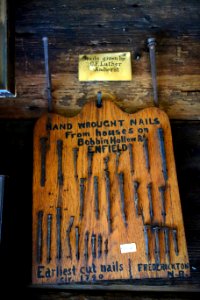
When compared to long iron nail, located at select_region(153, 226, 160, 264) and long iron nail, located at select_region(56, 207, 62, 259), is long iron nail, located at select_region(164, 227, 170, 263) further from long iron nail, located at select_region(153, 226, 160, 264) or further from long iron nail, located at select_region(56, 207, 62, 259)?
long iron nail, located at select_region(56, 207, 62, 259)

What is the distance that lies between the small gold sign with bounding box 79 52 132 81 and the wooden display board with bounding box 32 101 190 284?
147 millimetres

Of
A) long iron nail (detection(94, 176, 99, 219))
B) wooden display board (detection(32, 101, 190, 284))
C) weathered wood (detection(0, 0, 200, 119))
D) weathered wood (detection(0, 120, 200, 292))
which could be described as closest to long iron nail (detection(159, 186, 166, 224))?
wooden display board (detection(32, 101, 190, 284))

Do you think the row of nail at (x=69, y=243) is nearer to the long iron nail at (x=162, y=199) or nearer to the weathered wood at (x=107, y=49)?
the long iron nail at (x=162, y=199)

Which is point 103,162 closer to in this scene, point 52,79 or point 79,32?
point 52,79

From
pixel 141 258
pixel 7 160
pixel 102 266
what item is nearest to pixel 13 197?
pixel 7 160

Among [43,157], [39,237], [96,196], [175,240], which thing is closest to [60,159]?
[43,157]

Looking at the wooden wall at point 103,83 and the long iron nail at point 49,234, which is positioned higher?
the wooden wall at point 103,83

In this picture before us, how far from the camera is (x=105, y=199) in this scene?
4.06 ft

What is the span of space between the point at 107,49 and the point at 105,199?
0.67 m

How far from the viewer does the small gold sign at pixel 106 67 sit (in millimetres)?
1406

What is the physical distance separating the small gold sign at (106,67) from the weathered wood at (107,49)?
28 mm

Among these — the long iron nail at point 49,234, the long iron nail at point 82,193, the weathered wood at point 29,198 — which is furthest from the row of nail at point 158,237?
the long iron nail at point 49,234

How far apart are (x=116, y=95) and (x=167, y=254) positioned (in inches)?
26.7

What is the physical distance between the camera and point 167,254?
1.18 meters
